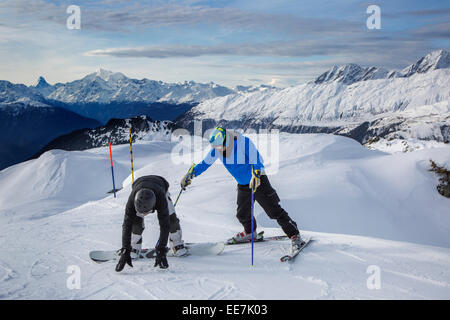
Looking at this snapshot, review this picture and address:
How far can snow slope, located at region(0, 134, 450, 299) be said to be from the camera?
4.66 meters

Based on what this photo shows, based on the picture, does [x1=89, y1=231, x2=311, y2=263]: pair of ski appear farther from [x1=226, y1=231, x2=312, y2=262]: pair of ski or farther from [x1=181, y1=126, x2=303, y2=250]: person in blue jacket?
[x1=181, y1=126, x2=303, y2=250]: person in blue jacket

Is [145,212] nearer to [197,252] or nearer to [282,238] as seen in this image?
[197,252]

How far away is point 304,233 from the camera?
25.2ft

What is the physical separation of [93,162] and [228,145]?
3611 centimetres

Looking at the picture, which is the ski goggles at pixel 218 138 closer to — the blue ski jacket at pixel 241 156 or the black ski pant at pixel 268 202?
the blue ski jacket at pixel 241 156

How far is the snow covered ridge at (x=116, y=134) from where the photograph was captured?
153125mm

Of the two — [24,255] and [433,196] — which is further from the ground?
[24,255]

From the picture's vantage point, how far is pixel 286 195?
41.1ft

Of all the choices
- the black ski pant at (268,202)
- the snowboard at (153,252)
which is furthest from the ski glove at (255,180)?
the snowboard at (153,252)

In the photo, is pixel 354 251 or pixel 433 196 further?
pixel 433 196

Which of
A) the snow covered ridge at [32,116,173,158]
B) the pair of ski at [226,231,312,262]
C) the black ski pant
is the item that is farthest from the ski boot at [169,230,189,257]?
the snow covered ridge at [32,116,173,158]

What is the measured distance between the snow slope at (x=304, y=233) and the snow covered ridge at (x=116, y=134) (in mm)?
133797
